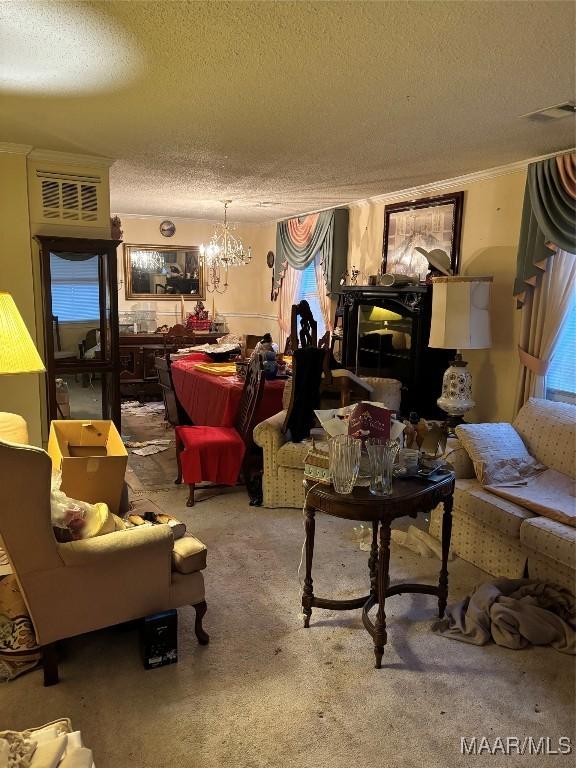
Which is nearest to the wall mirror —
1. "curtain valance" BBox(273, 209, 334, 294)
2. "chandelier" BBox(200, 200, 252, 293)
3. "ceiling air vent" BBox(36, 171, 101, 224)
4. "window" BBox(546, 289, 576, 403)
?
"chandelier" BBox(200, 200, 252, 293)

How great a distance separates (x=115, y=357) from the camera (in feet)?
15.0

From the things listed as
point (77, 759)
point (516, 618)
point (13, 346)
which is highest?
point (13, 346)

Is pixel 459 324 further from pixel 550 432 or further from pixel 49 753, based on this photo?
pixel 49 753

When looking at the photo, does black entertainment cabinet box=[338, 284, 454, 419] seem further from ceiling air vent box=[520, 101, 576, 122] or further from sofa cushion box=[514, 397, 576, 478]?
ceiling air vent box=[520, 101, 576, 122]

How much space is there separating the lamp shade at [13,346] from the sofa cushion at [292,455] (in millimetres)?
1838

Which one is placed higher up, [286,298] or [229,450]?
[286,298]

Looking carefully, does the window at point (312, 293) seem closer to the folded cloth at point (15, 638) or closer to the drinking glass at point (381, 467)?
the drinking glass at point (381, 467)

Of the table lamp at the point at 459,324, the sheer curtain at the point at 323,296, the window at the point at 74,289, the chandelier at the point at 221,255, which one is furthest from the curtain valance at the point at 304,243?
the window at the point at 74,289

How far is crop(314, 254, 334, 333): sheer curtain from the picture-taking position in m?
6.44

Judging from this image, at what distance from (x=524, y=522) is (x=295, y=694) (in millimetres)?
1387

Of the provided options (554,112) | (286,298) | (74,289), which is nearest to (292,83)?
(554,112)

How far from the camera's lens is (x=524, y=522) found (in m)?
2.76

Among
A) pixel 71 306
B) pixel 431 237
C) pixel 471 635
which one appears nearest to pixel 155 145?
pixel 71 306

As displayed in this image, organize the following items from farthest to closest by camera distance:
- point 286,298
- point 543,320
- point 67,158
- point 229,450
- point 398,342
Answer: point 286,298 → point 398,342 → point 67,158 → point 229,450 → point 543,320
